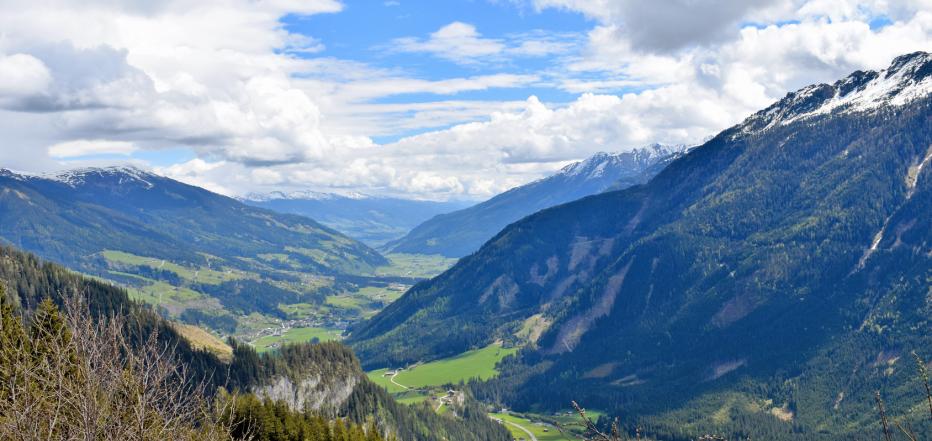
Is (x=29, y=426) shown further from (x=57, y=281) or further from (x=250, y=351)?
(x=57, y=281)

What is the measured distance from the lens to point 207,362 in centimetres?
18075

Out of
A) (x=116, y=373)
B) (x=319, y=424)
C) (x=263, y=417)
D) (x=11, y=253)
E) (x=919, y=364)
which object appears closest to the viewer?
(x=919, y=364)

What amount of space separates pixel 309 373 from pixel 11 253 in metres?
87.4

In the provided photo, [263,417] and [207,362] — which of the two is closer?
[263,417]

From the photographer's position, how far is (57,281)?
187875 millimetres

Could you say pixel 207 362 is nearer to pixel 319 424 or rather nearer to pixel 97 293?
pixel 97 293

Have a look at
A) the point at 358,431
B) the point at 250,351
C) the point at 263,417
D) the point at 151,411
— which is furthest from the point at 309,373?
the point at 151,411

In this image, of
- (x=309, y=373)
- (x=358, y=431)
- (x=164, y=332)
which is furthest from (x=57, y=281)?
(x=358, y=431)

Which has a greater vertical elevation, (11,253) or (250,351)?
(11,253)

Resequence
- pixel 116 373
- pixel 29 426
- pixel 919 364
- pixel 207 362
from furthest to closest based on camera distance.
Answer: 1. pixel 207 362
2. pixel 116 373
3. pixel 29 426
4. pixel 919 364

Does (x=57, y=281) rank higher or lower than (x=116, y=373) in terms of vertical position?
lower

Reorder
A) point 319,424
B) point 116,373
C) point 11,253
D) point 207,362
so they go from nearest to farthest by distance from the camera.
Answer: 1. point 116,373
2. point 319,424
3. point 207,362
4. point 11,253

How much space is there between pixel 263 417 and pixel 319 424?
463 inches

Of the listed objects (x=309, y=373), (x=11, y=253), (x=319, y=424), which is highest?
(x=11, y=253)
